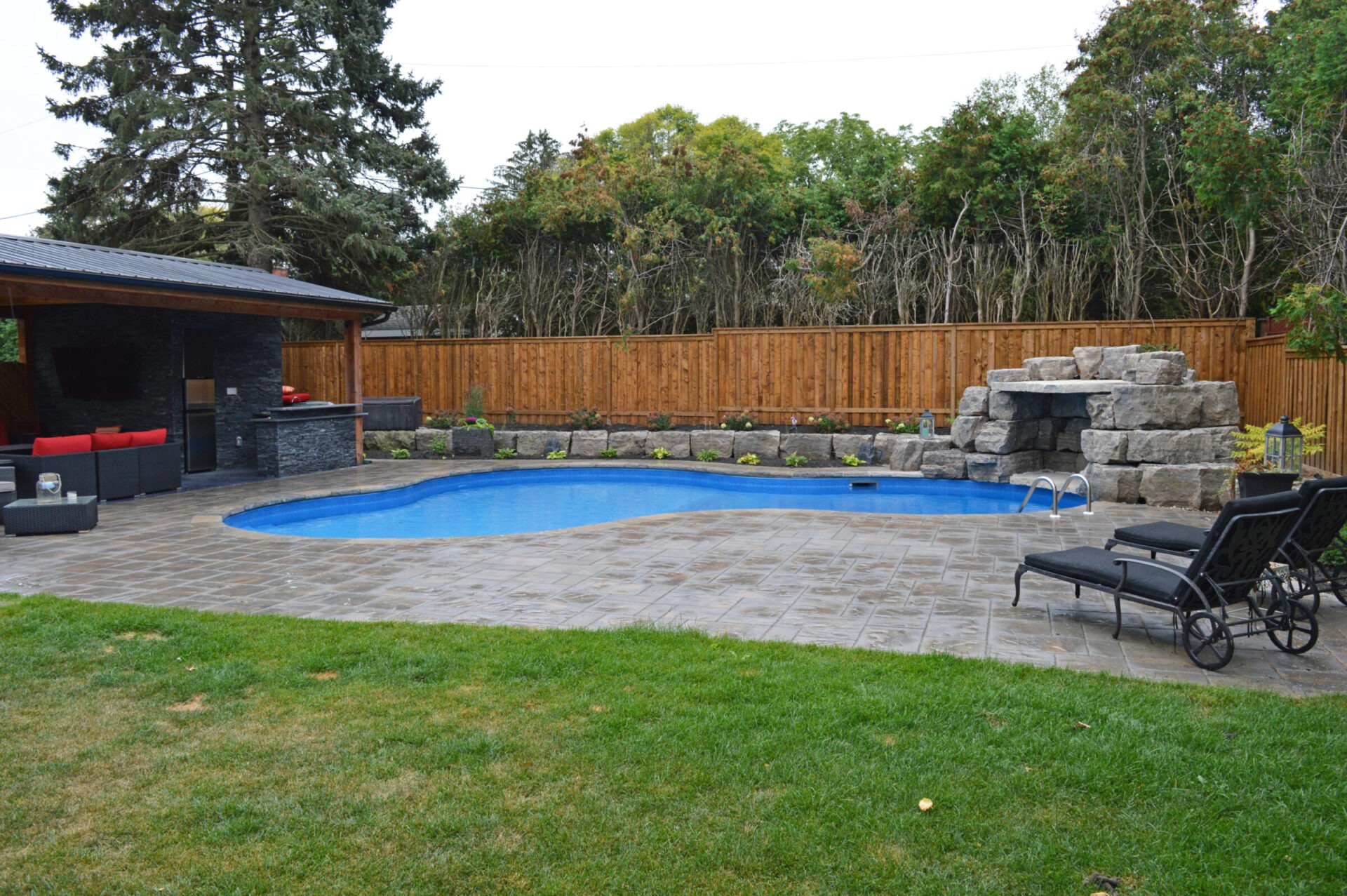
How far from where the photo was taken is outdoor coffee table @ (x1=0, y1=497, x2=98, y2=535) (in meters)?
8.66

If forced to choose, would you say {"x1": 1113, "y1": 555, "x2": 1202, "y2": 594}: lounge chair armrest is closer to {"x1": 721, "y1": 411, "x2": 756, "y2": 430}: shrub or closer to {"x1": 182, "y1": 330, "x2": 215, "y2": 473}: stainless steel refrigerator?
{"x1": 721, "y1": 411, "x2": 756, "y2": 430}: shrub

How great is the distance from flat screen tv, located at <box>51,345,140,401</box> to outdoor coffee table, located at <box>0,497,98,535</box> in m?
5.02

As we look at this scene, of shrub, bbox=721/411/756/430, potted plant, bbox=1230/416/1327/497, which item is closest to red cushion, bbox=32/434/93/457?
shrub, bbox=721/411/756/430

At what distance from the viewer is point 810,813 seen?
2.99 meters

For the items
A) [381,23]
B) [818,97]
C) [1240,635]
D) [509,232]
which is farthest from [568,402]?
[818,97]

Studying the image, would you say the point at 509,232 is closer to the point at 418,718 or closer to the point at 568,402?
the point at 568,402

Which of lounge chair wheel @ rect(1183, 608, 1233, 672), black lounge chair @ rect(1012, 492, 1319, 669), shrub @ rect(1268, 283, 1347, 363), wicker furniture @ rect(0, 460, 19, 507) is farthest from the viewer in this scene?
wicker furniture @ rect(0, 460, 19, 507)

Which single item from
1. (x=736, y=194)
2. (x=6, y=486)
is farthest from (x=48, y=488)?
(x=736, y=194)

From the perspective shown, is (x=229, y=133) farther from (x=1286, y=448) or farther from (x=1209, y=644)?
(x=1209, y=644)

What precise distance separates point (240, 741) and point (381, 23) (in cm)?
2163

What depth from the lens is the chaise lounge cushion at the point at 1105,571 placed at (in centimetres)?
503

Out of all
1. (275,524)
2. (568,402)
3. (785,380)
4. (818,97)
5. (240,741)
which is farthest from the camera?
(818,97)

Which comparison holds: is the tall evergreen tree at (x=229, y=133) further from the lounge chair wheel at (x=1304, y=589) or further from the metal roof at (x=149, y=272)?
the lounge chair wheel at (x=1304, y=589)

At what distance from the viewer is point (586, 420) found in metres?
17.1
